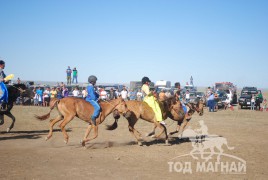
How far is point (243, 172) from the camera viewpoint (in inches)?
280

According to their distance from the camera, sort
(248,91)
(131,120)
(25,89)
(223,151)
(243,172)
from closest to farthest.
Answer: (243,172)
(223,151)
(131,120)
(25,89)
(248,91)

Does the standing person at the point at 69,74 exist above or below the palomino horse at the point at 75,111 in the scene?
above

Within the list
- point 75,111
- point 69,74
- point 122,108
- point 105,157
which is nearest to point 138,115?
point 122,108

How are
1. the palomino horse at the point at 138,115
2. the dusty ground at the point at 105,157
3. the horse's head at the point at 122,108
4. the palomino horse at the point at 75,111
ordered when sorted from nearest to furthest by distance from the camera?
the dusty ground at the point at 105,157 < the palomino horse at the point at 75,111 < the horse's head at the point at 122,108 < the palomino horse at the point at 138,115

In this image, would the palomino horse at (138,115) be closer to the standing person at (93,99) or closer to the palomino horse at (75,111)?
the palomino horse at (75,111)

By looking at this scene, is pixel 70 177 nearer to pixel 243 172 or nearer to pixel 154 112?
pixel 243 172

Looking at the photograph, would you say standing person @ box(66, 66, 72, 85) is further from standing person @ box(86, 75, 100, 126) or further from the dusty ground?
standing person @ box(86, 75, 100, 126)

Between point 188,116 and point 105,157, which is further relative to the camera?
point 188,116

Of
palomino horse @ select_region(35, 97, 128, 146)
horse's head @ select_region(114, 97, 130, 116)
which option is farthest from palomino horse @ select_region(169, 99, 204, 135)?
palomino horse @ select_region(35, 97, 128, 146)

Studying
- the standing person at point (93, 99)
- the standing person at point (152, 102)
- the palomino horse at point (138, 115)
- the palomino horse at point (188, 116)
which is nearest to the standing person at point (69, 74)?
the palomino horse at point (188, 116)

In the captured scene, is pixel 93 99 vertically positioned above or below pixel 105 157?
above

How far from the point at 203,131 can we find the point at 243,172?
696cm

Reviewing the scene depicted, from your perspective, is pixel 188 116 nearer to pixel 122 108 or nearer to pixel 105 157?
pixel 122 108

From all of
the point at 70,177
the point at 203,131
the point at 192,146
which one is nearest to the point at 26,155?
the point at 70,177
